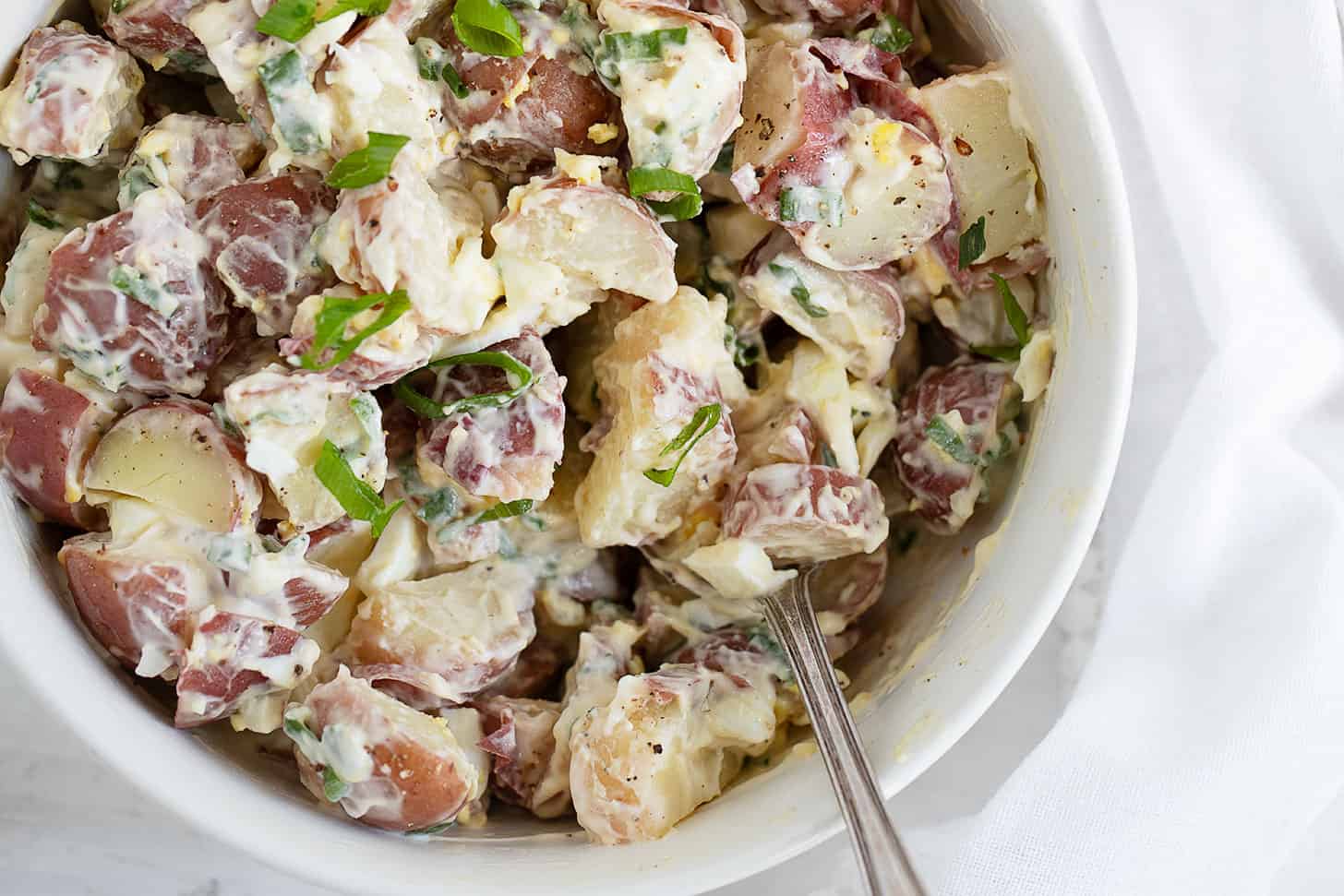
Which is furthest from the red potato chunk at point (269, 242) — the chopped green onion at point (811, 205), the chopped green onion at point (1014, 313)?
the chopped green onion at point (1014, 313)

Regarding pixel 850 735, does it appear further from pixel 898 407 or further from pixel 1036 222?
pixel 1036 222

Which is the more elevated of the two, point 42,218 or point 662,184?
point 662,184

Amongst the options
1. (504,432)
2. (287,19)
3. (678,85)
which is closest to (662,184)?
(678,85)

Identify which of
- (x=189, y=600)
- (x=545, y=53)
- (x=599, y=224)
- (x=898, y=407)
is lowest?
(x=189, y=600)

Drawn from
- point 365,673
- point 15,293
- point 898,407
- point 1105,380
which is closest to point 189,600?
point 365,673

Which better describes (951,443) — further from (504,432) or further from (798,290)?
(504,432)

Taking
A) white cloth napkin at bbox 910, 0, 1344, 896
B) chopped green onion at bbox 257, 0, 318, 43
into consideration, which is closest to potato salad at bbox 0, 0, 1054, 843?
chopped green onion at bbox 257, 0, 318, 43
